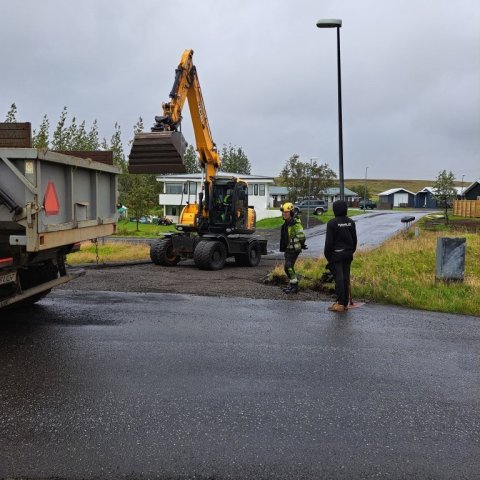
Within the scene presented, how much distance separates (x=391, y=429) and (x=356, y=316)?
4.19 meters

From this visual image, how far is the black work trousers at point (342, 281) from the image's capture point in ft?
27.7

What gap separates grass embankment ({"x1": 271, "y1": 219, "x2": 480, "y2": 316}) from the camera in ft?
29.5

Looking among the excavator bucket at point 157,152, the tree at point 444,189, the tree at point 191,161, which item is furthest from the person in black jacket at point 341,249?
the tree at point 191,161

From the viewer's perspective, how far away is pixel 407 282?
404 inches

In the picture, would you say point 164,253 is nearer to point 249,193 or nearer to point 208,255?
point 208,255

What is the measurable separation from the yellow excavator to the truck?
25.0 ft

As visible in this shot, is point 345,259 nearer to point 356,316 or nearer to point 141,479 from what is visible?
point 356,316

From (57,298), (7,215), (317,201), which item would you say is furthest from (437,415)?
(317,201)

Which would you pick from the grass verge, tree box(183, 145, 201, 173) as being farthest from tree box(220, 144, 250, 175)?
the grass verge

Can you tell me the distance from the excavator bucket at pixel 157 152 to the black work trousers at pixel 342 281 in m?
6.13

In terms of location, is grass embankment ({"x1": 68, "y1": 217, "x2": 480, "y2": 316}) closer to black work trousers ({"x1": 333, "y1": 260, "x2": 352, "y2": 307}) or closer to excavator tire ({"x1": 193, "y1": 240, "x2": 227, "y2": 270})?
black work trousers ({"x1": 333, "y1": 260, "x2": 352, "y2": 307})

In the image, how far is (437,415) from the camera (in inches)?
162

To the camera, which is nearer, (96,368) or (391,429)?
(391,429)

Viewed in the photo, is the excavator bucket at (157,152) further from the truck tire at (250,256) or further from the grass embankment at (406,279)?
the truck tire at (250,256)
